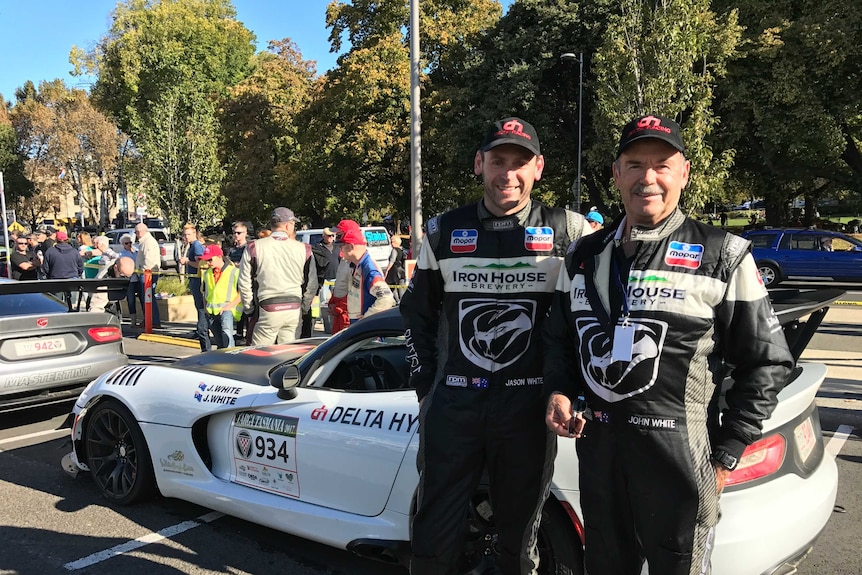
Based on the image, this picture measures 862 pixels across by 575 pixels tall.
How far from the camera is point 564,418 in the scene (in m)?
2.00

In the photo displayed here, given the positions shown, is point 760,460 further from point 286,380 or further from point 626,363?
point 286,380

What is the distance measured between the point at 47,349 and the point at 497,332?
4.92m

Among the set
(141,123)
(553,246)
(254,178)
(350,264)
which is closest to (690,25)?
(350,264)

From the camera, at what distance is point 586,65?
24.8 metres

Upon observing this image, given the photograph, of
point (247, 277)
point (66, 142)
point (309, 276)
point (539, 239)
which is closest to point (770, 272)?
point (309, 276)

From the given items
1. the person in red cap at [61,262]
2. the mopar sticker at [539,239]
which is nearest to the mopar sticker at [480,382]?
the mopar sticker at [539,239]

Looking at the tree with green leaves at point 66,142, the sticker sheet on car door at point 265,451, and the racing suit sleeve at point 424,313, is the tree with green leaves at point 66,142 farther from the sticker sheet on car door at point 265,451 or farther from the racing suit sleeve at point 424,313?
the racing suit sleeve at point 424,313

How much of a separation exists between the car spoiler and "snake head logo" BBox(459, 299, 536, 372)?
102cm

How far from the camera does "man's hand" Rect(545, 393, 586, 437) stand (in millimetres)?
2000

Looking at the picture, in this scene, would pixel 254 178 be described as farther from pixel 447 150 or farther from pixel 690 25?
A: pixel 690 25

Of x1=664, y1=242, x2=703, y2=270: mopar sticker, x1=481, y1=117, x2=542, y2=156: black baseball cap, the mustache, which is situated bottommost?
x1=664, y1=242, x2=703, y2=270: mopar sticker

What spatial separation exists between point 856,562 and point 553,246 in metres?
2.42

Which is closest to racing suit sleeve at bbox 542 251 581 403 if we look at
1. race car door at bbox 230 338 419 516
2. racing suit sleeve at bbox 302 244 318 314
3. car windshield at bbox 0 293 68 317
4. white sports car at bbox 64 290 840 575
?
white sports car at bbox 64 290 840 575

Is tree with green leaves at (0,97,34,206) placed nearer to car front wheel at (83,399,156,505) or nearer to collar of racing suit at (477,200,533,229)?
car front wheel at (83,399,156,505)
